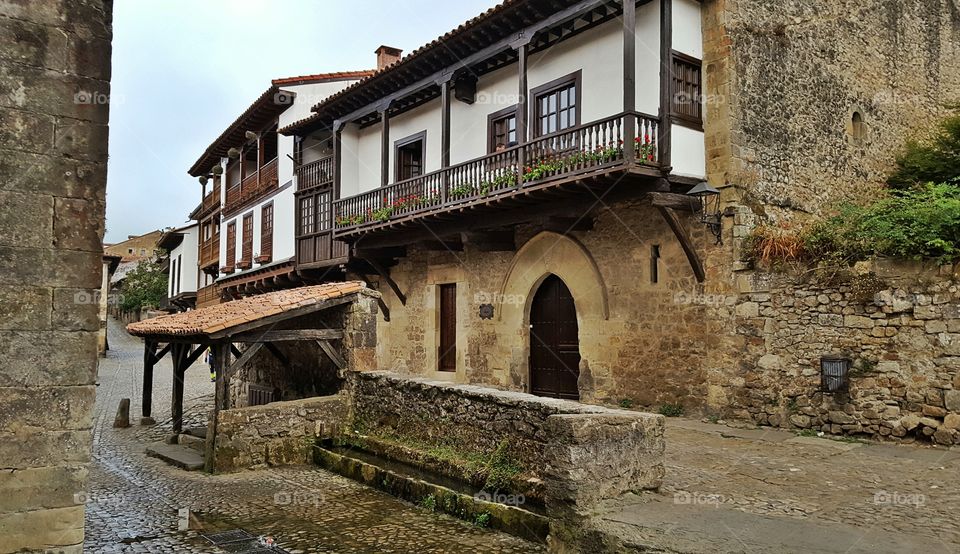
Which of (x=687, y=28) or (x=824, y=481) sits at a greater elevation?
(x=687, y=28)

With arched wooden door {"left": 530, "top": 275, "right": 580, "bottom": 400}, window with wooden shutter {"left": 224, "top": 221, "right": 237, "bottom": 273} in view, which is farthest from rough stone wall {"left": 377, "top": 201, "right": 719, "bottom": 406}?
window with wooden shutter {"left": 224, "top": 221, "right": 237, "bottom": 273}

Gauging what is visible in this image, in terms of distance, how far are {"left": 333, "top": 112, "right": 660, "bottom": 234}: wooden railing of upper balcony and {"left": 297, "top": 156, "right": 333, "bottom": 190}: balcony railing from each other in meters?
2.10

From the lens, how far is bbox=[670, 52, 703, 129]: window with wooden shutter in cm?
1047

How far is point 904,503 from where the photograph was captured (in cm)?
566

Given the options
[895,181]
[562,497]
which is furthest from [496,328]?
[562,497]

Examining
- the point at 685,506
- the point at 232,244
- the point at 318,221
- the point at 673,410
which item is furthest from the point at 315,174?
the point at 685,506

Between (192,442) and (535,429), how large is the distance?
276 inches

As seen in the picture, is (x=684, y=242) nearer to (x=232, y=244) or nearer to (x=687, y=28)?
(x=687, y=28)

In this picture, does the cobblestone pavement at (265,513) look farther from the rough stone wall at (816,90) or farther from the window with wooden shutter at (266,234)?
the window with wooden shutter at (266,234)

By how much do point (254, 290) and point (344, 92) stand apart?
851 centimetres

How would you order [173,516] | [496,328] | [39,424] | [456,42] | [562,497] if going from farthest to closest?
[496,328], [456,42], [173,516], [562,497], [39,424]

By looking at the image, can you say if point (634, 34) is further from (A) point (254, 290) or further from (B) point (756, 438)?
(A) point (254, 290)

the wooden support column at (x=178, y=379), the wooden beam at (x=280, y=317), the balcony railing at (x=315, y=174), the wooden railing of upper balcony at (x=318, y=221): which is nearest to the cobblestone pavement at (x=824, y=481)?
the wooden beam at (x=280, y=317)

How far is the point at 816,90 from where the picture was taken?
1184 cm
